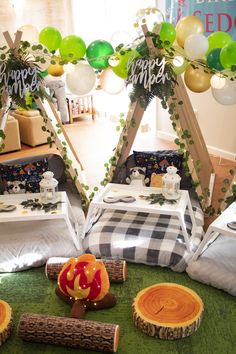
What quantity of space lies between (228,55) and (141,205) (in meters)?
1.07

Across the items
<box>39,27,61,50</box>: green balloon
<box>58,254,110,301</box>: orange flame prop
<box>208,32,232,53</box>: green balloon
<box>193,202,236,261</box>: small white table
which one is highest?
<box>39,27,61,50</box>: green balloon

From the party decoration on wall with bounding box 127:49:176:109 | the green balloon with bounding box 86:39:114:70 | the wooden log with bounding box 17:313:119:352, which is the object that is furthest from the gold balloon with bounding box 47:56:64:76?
the wooden log with bounding box 17:313:119:352

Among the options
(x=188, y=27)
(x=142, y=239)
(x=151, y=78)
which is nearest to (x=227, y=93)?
(x=151, y=78)

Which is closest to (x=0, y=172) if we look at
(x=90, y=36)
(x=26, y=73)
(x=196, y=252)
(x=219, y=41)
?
→ (x=26, y=73)

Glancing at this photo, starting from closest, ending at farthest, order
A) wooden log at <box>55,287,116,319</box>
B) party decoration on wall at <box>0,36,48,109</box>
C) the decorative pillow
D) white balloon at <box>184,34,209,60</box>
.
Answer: wooden log at <box>55,287,116,319</box>, white balloon at <box>184,34,209,60</box>, party decoration on wall at <box>0,36,48,109</box>, the decorative pillow

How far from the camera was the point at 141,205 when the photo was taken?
268cm

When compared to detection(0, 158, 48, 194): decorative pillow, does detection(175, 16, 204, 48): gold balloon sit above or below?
above

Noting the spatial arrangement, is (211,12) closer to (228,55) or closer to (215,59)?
(215,59)

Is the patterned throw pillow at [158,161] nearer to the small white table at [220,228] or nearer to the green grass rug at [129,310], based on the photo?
the small white table at [220,228]

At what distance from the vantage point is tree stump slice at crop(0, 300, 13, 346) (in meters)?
2.02

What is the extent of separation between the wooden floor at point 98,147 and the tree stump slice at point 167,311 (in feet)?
4.95

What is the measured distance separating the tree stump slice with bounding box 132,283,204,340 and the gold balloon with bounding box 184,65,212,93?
133 cm

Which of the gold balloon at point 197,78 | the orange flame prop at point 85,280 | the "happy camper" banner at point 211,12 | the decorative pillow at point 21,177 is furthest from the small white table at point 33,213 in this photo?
the "happy camper" banner at point 211,12

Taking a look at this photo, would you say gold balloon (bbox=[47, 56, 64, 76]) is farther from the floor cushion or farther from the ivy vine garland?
the floor cushion
